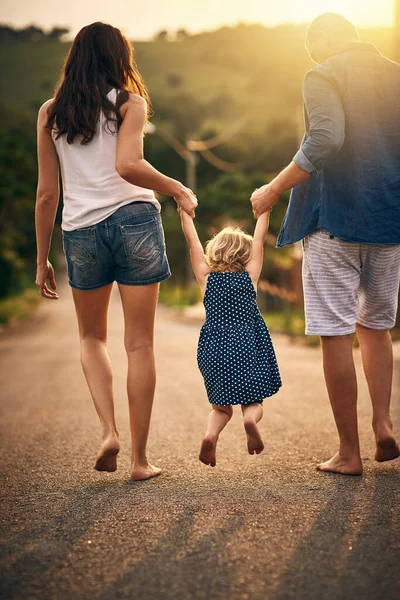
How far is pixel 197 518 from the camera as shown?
9.75ft

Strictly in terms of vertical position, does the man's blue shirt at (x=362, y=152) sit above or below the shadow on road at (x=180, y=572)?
above

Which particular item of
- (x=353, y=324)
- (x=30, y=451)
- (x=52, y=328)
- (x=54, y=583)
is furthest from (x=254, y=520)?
(x=52, y=328)

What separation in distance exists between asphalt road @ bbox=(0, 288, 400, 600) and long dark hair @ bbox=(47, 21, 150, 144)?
1.59m

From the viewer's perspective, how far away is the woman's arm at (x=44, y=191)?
375 centimetres

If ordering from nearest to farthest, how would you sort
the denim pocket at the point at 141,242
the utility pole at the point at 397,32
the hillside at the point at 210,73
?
1. the denim pocket at the point at 141,242
2. the utility pole at the point at 397,32
3. the hillside at the point at 210,73

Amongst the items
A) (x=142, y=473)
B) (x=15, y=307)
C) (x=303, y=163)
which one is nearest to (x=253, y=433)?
(x=142, y=473)

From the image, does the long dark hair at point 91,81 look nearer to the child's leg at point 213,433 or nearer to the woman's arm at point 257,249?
the woman's arm at point 257,249

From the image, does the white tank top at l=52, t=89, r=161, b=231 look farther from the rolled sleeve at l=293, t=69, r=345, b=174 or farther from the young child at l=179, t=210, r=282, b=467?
the rolled sleeve at l=293, t=69, r=345, b=174

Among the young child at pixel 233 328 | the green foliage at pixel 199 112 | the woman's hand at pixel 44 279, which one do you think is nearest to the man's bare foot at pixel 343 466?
the young child at pixel 233 328

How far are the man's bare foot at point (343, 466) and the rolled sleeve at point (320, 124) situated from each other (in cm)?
130

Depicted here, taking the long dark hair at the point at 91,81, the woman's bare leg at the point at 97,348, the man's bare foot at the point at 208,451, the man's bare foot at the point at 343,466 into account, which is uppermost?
the long dark hair at the point at 91,81

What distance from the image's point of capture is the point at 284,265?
2158 centimetres

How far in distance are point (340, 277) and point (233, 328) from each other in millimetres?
542

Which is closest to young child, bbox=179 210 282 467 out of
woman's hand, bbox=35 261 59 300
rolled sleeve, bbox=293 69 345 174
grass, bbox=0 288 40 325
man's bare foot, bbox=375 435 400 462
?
rolled sleeve, bbox=293 69 345 174
